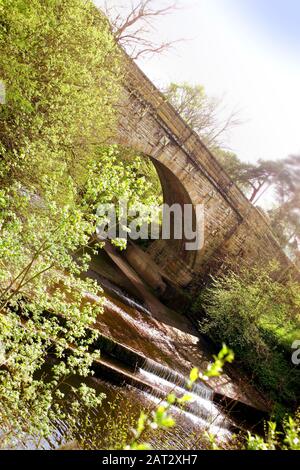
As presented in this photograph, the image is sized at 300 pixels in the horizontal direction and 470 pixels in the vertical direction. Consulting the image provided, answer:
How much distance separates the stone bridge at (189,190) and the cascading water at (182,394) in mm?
6208

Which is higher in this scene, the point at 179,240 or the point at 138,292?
the point at 179,240

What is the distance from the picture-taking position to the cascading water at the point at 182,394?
684 cm

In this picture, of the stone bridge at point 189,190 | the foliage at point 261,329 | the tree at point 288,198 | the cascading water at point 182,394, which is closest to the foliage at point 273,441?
the cascading water at point 182,394

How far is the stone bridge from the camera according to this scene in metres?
10.6

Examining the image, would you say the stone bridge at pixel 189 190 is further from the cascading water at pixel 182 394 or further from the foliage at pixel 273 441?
the foliage at pixel 273 441

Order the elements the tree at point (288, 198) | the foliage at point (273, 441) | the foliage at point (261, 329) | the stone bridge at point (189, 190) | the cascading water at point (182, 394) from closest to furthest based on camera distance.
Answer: the foliage at point (273, 441), the cascading water at point (182, 394), the stone bridge at point (189, 190), the foliage at point (261, 329), the tree at point (288, 198)

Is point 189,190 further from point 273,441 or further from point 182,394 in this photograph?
point 273,441

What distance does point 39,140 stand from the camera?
228 inches

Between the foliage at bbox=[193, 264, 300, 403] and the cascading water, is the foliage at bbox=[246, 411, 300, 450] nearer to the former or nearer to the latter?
the cascading water

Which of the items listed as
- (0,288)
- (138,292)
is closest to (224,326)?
(138,292)

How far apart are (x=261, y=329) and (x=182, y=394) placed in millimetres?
6086

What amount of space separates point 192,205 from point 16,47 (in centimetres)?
873
